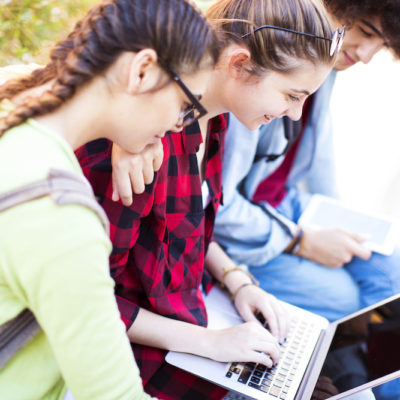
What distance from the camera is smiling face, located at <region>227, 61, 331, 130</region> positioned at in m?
0.95

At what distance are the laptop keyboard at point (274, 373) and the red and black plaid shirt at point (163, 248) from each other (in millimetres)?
112

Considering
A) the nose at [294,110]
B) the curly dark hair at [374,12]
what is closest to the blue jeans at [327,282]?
the nose at [294,110]

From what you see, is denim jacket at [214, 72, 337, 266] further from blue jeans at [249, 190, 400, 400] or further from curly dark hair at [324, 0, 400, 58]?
curly dark hair at [324, 0, 400, 58]

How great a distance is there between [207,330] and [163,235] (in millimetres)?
250

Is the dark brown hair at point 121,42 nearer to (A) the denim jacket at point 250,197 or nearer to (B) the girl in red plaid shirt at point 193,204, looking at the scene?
(B) the girl in red plaid shirt at point 193,204

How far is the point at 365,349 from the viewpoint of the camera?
41.3 inches

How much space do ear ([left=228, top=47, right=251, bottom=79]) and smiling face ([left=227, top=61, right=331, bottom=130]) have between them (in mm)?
19

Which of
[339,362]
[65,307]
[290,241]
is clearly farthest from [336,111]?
[65,307]

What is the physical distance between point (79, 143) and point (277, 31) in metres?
0.50

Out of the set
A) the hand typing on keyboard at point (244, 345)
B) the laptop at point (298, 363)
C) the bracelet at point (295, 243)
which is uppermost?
the hand typing on keyboard at point (244, 345)

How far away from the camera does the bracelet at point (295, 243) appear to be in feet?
4.83

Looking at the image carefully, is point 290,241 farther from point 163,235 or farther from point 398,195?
point 398,195

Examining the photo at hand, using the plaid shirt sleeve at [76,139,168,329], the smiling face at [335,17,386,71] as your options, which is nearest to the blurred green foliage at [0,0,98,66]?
the plaid shirt sleeve at [76,139,168,329]

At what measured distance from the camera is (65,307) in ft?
1.79
